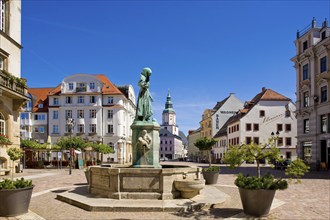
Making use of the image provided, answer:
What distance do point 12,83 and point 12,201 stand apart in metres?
16.5

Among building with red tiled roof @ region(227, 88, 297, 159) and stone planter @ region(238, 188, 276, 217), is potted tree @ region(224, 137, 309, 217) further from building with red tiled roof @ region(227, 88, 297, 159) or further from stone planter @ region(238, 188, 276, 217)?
building with red tiled roof @ region(227, 88, 297, 159)

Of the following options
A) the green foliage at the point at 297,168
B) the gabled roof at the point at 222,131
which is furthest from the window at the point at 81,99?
→ the green foliage at the point at 297,168

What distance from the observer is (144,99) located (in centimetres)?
1327

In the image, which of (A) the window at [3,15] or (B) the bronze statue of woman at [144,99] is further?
(A) the window at [3,15]

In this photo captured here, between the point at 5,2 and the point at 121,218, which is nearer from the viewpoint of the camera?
the point at 121,218

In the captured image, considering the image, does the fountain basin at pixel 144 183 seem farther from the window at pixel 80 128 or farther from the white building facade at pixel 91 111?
the window at pixel 80 128

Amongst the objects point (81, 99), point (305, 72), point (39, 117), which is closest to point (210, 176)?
point (305, 72)

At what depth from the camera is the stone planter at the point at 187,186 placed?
10.6m

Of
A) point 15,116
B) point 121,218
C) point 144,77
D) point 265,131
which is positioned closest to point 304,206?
point 121,218

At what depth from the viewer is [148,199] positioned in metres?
10.5

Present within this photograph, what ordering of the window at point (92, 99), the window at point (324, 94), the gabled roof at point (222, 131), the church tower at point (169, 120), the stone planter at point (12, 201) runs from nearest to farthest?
1. the stone planter at point (12, 201)
2. the window at point (324, 94)
3. the window at point (92, 99)
4. the gabled roof at point (222, 131)
5. the church tower at point (169, 120)

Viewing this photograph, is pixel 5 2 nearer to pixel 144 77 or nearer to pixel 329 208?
pixel 144 77

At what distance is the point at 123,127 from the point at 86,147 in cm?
1826

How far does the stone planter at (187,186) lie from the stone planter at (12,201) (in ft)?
15.5
